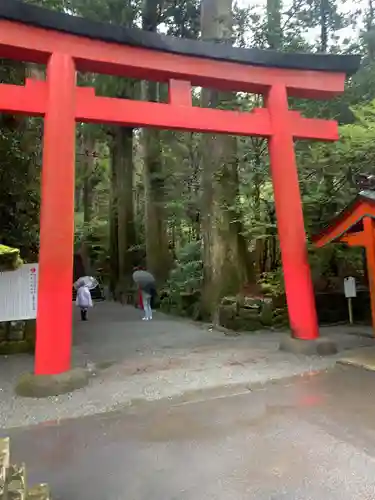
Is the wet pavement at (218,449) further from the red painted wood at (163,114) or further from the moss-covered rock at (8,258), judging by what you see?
the red painted wood at (163,114)

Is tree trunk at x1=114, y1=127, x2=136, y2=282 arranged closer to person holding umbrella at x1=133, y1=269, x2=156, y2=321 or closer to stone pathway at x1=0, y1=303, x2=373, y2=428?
person holding umbrella at x1=133, y1=269, x2=156, y2=321

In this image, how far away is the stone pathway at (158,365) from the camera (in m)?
5.06

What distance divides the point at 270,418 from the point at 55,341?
2.93m

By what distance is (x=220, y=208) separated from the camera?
10758 mm

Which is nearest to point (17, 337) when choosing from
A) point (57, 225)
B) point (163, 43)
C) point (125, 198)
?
point (57, 225)

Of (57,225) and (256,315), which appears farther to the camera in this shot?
(256,315)

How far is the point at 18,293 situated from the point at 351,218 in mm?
6040

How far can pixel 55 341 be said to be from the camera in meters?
5.60

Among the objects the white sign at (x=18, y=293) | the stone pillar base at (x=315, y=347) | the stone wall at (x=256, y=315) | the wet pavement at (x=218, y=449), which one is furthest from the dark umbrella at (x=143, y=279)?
the wet pavement at (x=218, y=449)

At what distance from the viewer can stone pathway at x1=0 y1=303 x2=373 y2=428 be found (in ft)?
16.6

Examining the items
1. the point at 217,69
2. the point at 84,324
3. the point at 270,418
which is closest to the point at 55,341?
the point at 270,418

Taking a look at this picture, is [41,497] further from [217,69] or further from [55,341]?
[217,69]

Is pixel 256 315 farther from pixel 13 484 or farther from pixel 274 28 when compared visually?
pixel 274 28

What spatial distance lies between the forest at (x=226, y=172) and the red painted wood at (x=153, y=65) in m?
1.97
